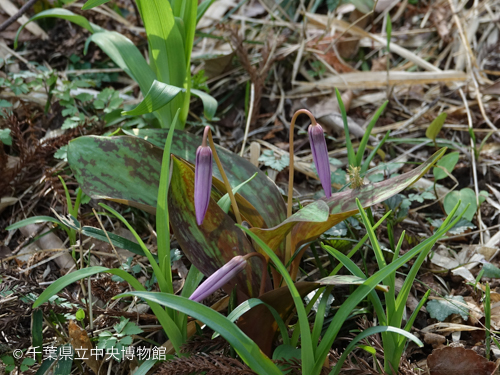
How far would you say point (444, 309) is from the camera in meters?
1.58

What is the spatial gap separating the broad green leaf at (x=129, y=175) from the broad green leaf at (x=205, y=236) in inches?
4.9

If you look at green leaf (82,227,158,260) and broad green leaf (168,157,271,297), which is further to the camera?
green leaf (82,227,158,260)

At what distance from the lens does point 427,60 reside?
3010 mm

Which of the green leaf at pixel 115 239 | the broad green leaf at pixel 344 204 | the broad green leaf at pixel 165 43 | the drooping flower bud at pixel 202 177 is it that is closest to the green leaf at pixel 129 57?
the broad green leaf at pixel 165 43

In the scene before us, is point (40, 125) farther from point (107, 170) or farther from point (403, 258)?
point (403, 258)

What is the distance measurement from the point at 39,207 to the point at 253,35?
1718mm

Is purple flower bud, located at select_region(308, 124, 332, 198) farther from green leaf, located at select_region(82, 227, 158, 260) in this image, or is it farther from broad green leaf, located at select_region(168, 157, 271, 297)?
green leaf, located at select_region(82, 227, 158, 260)

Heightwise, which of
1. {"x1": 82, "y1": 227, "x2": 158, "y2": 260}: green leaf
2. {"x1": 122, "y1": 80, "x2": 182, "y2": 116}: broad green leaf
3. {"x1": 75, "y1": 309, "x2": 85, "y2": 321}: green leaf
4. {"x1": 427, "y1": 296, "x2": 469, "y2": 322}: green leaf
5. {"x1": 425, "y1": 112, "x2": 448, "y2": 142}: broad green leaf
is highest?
{"x1": 122, "y1": 80, "x2": 182, "y2": 116}: broad green leaf

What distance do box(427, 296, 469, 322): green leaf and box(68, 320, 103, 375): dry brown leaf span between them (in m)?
1.11

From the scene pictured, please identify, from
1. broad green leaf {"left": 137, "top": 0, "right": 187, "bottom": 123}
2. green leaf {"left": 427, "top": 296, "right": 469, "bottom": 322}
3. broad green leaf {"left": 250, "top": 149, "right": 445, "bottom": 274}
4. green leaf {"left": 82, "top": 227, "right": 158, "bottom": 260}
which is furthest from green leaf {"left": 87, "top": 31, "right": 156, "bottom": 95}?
green leaf {"left": 427, "top": 296, "right": 469, "bottom": 322}

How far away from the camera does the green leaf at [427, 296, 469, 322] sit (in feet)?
5.14

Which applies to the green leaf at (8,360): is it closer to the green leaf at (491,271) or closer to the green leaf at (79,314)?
the green leaf at (79,314)

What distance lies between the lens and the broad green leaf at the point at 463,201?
187 cm

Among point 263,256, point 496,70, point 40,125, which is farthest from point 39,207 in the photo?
point 496,70
